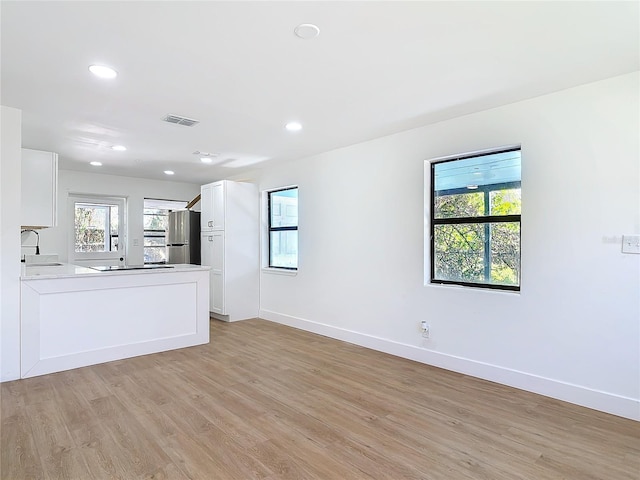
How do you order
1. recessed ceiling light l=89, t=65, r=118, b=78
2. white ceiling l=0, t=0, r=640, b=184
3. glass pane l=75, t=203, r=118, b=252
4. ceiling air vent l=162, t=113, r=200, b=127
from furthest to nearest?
glass pane l=75, t=203, r=118, b=252, ceiling air vent l=162, t=113, r=200, b=127, recessed ceiling light l=89, t=65, r=118, b=78, white ceiling l=0, t=0, r=640, b=184

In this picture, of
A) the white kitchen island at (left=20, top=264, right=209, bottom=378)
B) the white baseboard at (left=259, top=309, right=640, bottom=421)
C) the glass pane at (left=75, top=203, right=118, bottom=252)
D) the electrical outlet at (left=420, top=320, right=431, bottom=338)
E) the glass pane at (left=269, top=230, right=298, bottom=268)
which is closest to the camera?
the white baseboard at (left=259, top=309, right=640, bottom=421)

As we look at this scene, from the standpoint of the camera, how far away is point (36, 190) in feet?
12.2

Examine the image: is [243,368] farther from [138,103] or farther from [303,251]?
[138,103]

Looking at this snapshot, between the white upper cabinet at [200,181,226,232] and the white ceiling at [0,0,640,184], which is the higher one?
the white ceiling at [0,0,640,184]

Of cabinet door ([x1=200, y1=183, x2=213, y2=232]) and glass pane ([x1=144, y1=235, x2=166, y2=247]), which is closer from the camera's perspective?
cabinet door ([x1=200, y1=183, x2=213, y2=232])

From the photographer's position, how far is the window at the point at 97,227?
6418 mm

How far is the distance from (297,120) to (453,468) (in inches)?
121

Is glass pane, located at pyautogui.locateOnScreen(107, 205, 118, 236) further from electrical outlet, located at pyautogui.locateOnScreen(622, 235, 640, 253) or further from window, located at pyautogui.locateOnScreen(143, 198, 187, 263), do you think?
electrical outlet, located at pyautogui.locateOnScreen(622, 235, 640, 253)

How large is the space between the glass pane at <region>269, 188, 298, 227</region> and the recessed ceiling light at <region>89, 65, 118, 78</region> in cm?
322

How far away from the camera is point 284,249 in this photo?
5855 mm

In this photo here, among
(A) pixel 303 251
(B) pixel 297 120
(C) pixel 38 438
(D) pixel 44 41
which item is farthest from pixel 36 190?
(A) pixel 303 251

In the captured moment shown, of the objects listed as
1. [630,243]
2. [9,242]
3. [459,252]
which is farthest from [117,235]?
[630,243]

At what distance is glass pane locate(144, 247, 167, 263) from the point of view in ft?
23.8

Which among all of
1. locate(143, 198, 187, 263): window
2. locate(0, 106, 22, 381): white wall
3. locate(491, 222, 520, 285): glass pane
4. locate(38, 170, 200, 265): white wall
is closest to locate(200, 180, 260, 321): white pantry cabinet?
locate(38, 170, 200, 265): white wall
